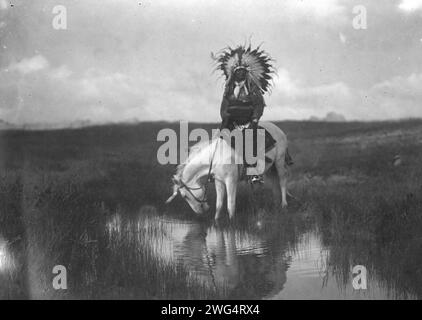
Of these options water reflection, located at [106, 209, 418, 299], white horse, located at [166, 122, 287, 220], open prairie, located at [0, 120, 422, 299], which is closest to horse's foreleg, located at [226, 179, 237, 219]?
white horse, located at [166, 122, 287, 220]

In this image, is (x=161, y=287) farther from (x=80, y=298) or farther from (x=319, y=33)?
(x=319, y=33)

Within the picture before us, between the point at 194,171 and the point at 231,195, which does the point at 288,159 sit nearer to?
the point at 231,195

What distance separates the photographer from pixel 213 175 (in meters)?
7.64

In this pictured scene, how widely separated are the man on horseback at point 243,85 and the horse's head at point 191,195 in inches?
34.7

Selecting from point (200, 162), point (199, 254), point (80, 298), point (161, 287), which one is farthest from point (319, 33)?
point (80, 298)

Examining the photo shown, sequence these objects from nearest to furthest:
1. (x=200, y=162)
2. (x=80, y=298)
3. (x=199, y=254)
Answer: (x=80, y=298), (x=199, y=254), (x=200, y=162)

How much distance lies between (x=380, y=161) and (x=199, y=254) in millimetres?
2651

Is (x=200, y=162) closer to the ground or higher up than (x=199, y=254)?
Answer: higher up

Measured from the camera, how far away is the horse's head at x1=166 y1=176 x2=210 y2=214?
7523mm

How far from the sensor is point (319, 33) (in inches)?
297

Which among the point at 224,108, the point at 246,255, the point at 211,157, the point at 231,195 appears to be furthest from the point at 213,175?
the point at 246,255

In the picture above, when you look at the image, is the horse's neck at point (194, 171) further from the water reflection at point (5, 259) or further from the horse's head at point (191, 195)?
the water reflection at point (5, 259)

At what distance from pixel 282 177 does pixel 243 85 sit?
130cm

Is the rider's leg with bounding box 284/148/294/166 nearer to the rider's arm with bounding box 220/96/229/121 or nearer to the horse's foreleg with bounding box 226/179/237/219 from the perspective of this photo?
the horse's foreleg with bounding box 226/179/237/219
